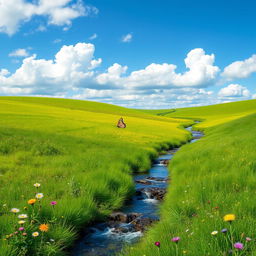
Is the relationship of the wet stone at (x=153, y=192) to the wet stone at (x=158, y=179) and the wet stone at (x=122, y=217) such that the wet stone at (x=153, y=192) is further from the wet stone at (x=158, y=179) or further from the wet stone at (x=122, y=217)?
the wet stone at (x=122, y=217)

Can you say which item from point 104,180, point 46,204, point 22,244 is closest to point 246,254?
point 22,244

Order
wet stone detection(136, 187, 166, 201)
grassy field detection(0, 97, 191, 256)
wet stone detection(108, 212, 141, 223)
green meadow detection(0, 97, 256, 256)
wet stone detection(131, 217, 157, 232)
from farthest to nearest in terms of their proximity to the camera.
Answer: wet stone detection(136, 187, 166, 201), wet stone detection(108, 212, 141, 223), wet stone detection(131, 217, 157, 232), grassy field detection(0, 97, 191, 256), green meadow detection(0, 97, 256, 256)

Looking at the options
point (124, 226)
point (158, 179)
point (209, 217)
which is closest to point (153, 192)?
point (158, 179)

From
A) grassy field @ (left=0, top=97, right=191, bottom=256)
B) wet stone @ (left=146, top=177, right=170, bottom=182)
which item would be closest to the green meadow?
grassy field @ (left=0, top=97, right=191, bottom=256)

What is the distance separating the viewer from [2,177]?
10.9 metres

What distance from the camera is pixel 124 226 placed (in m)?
8.41

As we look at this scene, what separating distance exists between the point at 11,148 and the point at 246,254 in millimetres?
16745

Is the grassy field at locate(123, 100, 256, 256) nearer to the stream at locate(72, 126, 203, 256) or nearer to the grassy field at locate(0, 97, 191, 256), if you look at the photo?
the stream at locate(72, 126, 203, 256)

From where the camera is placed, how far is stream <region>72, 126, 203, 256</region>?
22.9ft

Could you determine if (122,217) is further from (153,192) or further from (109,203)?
(153,192)

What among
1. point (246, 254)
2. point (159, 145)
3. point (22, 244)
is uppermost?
point (246, 254)

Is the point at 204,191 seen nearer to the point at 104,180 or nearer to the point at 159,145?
the point at 104,180

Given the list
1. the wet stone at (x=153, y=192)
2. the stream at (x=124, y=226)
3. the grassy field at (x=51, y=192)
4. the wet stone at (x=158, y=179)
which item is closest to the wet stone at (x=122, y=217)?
the stream at (x=124, y=226)

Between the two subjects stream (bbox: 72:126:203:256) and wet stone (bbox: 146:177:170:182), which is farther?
wet stone (bbox: 146:177:170:182)
